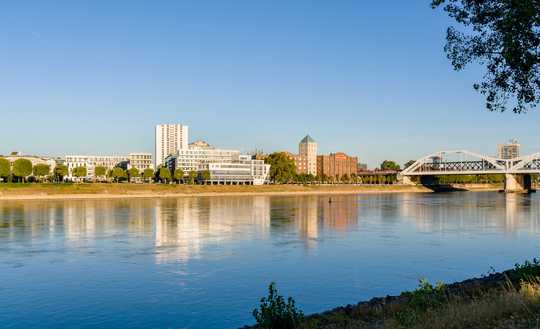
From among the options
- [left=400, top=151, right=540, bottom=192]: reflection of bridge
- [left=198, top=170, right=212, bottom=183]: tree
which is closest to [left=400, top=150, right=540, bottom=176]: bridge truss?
Result: [left=400, top=151, right=540, bottom=192]: reflection of bridge

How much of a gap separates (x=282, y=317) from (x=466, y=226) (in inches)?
1682

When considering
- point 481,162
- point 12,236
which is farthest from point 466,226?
point 481,162

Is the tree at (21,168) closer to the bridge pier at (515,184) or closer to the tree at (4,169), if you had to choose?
the tree at (4,169)

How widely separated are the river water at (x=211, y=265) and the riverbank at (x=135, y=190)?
6552 centimetres

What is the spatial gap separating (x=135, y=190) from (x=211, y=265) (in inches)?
4078

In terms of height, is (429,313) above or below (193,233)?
above

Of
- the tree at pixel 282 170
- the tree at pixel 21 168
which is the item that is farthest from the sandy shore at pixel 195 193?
the tree at pixel 21 168

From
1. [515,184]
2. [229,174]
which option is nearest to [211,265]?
[229,174]

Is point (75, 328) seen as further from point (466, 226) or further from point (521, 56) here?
point (466, 226)

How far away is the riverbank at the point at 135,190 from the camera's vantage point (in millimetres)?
111000

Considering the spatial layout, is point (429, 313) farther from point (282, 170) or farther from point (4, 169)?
point (282, 170)

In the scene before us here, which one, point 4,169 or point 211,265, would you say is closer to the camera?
point 211,265

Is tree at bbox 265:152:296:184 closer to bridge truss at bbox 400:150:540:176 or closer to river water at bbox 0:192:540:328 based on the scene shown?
bridge truss at bbox 400:150:540:176

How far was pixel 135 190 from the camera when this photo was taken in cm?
12688
